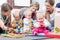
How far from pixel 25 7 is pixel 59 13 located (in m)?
0.23

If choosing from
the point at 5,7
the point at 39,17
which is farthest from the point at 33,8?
the point at 5,7

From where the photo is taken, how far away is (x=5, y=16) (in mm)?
1091

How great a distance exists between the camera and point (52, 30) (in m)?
1.06

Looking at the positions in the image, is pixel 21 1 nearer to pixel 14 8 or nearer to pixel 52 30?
pixel 14 8

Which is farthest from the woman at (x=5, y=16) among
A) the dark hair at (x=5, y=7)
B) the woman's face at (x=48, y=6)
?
the woman's face at (x=48, y=6)

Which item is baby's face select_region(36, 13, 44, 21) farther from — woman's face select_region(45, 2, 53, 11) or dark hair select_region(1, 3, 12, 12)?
dark hair select_region(1, 3, 12, 12)

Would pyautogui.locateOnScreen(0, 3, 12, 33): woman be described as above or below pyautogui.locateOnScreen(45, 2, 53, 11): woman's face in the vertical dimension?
below

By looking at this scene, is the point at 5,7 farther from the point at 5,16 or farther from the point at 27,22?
the point at 27,22

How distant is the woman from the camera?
1.08 m

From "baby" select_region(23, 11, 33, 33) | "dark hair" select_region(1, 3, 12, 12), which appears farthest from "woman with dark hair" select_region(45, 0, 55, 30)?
"dark hair" select_region(1, 3, 12, 12)

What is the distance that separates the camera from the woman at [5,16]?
42.6 inches

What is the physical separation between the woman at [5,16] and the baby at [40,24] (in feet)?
0.62

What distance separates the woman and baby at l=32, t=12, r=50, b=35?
0.19 meters

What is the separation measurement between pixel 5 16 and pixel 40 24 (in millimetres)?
250
